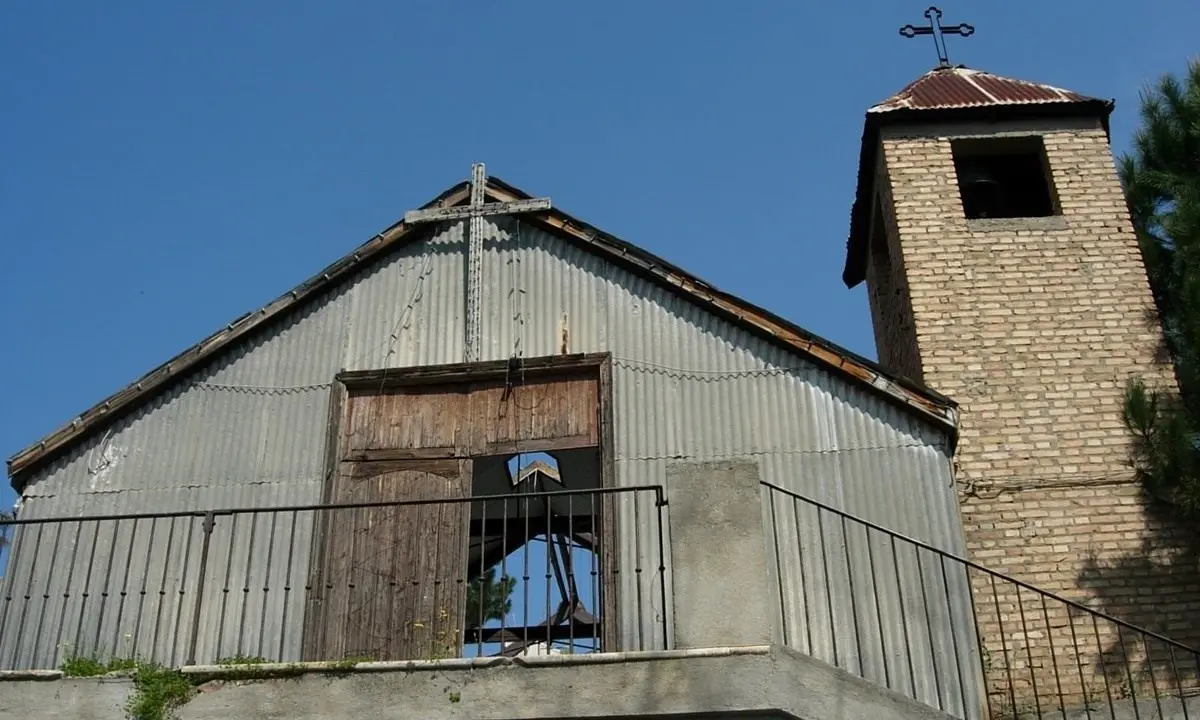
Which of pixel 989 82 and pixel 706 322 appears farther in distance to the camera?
pixel 989 82

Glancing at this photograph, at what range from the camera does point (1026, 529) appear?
11.4 m

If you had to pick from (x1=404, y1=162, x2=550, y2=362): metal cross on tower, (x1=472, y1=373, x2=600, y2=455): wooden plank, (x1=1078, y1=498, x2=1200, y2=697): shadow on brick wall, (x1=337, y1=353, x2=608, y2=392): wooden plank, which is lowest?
(x1=1078, y1=498, x2=1200, y2=697): shadow on brick wall

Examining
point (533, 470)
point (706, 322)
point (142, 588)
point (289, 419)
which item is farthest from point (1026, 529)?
point (142, 588)

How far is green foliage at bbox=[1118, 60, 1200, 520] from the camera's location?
1108cm

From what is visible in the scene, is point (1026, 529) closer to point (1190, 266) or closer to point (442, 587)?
point (1190, 266)

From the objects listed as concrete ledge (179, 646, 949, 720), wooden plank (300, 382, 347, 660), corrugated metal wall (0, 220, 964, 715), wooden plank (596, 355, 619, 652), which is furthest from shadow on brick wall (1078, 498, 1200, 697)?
wooden plank (300, 382, 347, 660)

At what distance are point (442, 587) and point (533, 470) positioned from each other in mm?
3405

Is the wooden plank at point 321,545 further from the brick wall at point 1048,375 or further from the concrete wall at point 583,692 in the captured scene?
the brick wall at point 1048,375

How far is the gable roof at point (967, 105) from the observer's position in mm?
14195

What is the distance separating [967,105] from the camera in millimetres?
14273

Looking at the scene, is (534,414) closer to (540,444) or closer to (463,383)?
(540,444)

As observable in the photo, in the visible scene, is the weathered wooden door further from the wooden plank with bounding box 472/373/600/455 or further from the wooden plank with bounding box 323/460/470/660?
the wooden plank with bounding box 472/373/600/455

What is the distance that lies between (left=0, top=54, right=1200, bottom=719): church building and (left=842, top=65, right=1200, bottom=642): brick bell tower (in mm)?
36

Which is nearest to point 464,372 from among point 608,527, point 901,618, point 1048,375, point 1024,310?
point 608,527
